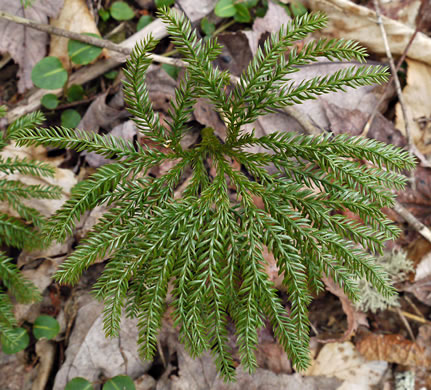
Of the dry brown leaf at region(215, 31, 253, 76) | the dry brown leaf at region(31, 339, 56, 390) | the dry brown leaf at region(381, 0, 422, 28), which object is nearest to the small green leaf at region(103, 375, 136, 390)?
the dry brown leaf at region(31, 339, 56, 390)

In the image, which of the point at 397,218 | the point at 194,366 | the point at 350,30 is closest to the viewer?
the point at 194,366

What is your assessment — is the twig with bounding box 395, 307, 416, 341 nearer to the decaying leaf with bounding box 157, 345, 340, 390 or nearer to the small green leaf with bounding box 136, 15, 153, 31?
the decaying leaf with bounding box 157, 345, 340, 390

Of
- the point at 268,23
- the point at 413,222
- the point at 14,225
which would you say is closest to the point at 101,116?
the point at 14,225

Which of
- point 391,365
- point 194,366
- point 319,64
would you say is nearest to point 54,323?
point 194,366

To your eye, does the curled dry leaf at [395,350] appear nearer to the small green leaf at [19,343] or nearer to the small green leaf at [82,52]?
the small green leaf at [19,343]

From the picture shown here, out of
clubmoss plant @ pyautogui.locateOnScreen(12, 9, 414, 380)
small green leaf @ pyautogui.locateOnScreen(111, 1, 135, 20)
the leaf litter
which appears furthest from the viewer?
small green leaf @ pyautogui.locateOnScreen(111, 1, 135, 20)

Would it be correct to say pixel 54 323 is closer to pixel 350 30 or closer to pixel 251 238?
pixel 251 238
